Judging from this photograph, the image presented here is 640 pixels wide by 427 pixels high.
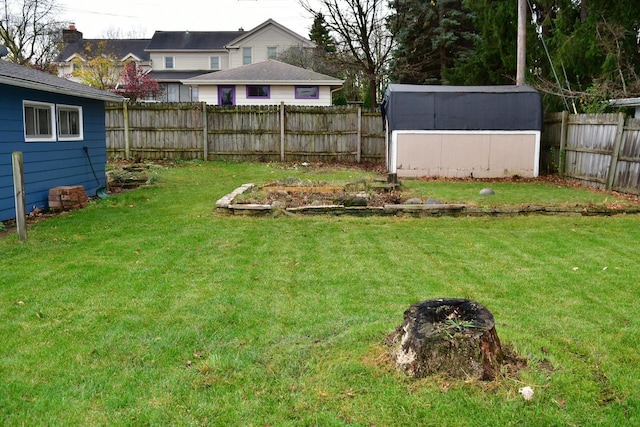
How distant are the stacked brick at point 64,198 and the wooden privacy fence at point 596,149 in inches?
407

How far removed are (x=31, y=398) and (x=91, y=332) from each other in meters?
0.96

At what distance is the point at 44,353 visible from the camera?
3.64 m

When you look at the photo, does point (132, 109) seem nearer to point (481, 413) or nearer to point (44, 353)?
point (44, 353)

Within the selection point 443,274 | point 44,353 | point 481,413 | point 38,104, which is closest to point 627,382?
point 481,413

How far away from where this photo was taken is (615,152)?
36.5ft

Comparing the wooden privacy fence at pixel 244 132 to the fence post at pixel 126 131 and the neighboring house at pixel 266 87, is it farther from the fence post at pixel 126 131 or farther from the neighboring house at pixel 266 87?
the neighboring house at pixel 266 87

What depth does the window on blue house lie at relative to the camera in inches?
407

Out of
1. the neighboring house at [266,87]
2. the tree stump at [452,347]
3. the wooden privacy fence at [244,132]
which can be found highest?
the neighboring house at [266,87]

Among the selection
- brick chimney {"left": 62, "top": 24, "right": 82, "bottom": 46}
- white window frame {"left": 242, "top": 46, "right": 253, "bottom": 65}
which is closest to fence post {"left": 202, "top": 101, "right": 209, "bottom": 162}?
white window frame {"left": 242, "top": 46, "right": 253, "bottom": 65}

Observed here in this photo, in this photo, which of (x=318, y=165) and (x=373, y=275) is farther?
(x=318, y=165)

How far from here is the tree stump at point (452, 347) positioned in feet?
10.4

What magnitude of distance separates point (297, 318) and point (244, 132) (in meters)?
14.6

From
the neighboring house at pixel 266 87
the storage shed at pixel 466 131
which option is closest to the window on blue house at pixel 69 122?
the storage shed at pixel 466 131

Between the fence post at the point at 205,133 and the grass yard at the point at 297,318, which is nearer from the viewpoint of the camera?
the grass yard at the point at 297,318
